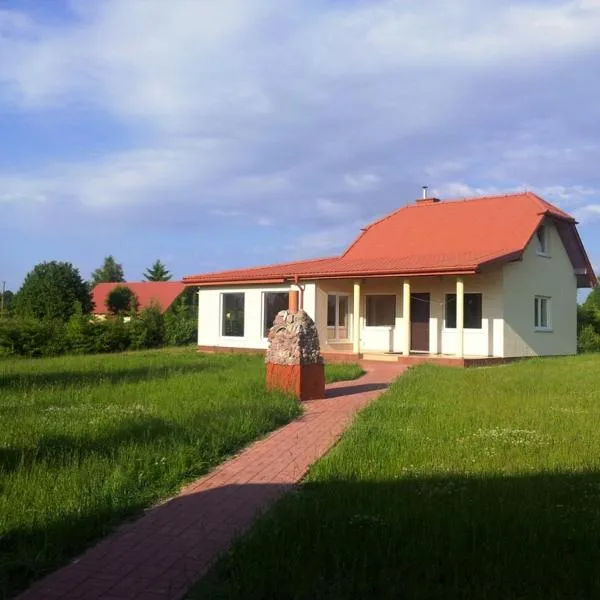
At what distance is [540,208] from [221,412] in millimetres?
17126

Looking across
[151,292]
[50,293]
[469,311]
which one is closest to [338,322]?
[469,311]

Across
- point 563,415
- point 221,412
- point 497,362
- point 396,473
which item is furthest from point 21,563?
point 497,362

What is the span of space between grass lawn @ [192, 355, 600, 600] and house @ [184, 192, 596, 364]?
12.1 m

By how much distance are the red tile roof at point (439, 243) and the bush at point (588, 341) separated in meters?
3.48

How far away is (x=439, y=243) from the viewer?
24578 millimetres

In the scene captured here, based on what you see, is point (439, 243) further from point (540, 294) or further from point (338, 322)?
point (338, 322)

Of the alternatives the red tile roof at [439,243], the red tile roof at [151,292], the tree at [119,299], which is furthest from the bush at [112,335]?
the red tile roof at [151,292]

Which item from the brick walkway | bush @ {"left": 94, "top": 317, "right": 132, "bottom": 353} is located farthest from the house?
the brick walkway

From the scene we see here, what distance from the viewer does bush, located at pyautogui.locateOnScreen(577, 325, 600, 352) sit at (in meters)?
30.2

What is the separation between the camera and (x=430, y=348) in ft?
74.7

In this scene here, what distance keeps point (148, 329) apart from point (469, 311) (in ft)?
46.3

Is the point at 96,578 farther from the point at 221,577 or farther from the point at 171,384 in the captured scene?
the point at 171,384

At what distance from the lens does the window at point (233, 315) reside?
26.4 m

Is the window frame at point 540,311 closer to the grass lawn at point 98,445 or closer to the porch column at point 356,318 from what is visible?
the porch column at point 356,318
